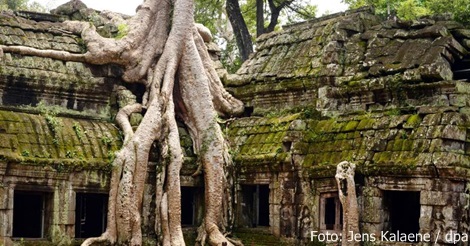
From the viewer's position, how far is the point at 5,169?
52.0 ft

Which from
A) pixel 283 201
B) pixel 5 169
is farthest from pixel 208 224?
pixel 5 169

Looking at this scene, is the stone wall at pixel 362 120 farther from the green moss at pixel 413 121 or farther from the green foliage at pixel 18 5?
the green foliage at pixel 18 5

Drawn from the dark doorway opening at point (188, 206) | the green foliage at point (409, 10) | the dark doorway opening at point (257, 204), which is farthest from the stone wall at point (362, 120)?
the green foliage at point (409, 10)

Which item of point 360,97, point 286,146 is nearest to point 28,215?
point 286,146

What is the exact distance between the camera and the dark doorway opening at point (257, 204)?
19.0 metres

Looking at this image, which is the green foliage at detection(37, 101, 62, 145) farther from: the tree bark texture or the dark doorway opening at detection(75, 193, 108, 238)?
the tree bark texture

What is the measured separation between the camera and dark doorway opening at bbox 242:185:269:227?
19.0 metres

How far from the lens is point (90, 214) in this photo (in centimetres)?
1789

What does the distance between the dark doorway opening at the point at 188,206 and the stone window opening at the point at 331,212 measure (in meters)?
2.79

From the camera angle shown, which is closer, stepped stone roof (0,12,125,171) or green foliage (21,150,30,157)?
green foliage (21,150,30,157)

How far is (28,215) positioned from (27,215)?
18 millimetres

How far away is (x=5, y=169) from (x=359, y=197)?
5855 millimetres

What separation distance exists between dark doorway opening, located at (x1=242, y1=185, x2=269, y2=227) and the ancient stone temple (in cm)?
2

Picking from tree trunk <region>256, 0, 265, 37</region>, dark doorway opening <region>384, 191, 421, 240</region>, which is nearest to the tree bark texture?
dark doorway opening <region>384, 191, 421, 240</region>
